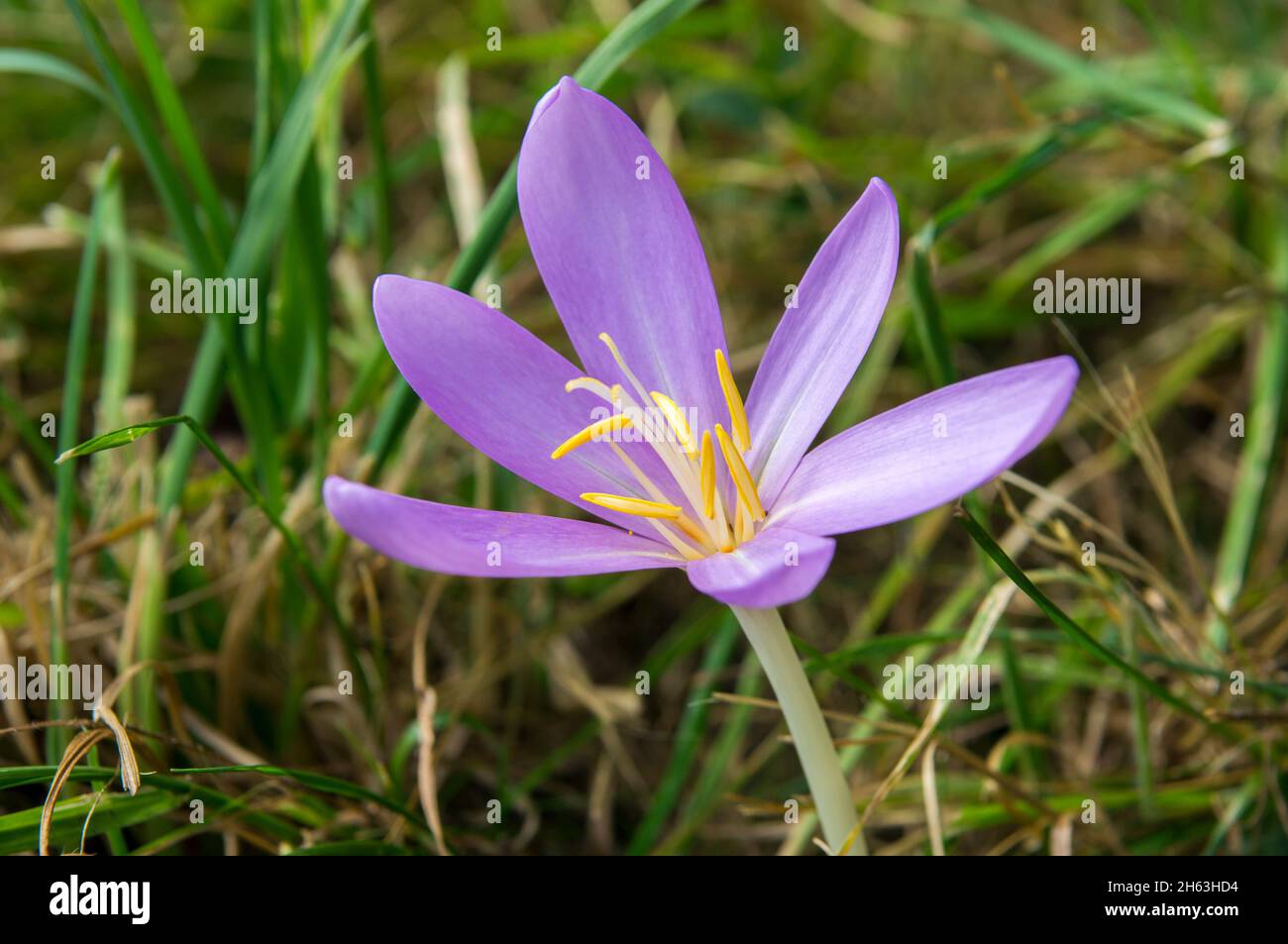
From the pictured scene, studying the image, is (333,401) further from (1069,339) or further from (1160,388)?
(1160,388)

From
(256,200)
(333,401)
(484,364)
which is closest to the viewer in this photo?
(484,364)

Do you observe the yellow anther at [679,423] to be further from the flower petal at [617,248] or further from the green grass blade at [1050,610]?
the green grass blade at [1050,610]

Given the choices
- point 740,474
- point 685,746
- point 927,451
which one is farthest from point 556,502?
point 927,451

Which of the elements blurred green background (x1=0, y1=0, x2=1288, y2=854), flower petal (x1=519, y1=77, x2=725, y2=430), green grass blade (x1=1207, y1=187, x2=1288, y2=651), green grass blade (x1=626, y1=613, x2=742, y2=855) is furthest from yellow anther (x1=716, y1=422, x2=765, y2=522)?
green grass blade (x1=1207, y1=187, x2=1288, y2=651)

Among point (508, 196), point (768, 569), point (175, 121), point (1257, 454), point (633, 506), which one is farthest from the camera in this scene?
point (1257, 454)

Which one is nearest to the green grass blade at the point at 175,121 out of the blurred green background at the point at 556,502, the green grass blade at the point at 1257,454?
the blurred green background at the point at 556,502

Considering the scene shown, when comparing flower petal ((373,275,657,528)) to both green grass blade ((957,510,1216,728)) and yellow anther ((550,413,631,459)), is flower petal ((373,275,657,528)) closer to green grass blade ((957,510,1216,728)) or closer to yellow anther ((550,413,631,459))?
yellow anther ((550,413,631,459))

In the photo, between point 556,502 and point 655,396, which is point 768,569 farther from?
point 556,502
